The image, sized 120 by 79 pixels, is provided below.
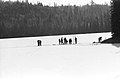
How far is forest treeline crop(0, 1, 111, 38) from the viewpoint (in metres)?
89.1

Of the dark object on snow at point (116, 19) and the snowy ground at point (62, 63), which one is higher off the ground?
the dark object on snow at point (116, 19)

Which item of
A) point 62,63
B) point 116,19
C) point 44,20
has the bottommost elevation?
point 62,63

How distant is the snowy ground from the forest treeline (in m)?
61.6

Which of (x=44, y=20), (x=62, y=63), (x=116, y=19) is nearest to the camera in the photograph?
(x=62, y=63)

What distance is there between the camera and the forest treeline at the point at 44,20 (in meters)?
89.1

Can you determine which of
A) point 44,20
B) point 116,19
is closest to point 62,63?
point 116,19

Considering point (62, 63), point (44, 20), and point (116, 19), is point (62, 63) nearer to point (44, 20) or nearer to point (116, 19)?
point (116, 19)

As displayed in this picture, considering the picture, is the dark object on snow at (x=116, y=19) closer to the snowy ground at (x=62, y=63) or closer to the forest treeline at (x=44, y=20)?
the snowy ground at (x=62, y=63)

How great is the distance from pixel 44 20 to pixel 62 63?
78.8 metres

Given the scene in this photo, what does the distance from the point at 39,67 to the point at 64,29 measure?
76.4 meters

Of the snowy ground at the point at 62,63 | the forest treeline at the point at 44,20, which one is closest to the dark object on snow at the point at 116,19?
the snowy ground at the point at 62,63

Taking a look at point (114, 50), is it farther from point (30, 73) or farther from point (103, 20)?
point (103, 20)

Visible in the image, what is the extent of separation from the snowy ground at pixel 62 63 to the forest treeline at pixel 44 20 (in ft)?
202

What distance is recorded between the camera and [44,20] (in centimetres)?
9806
